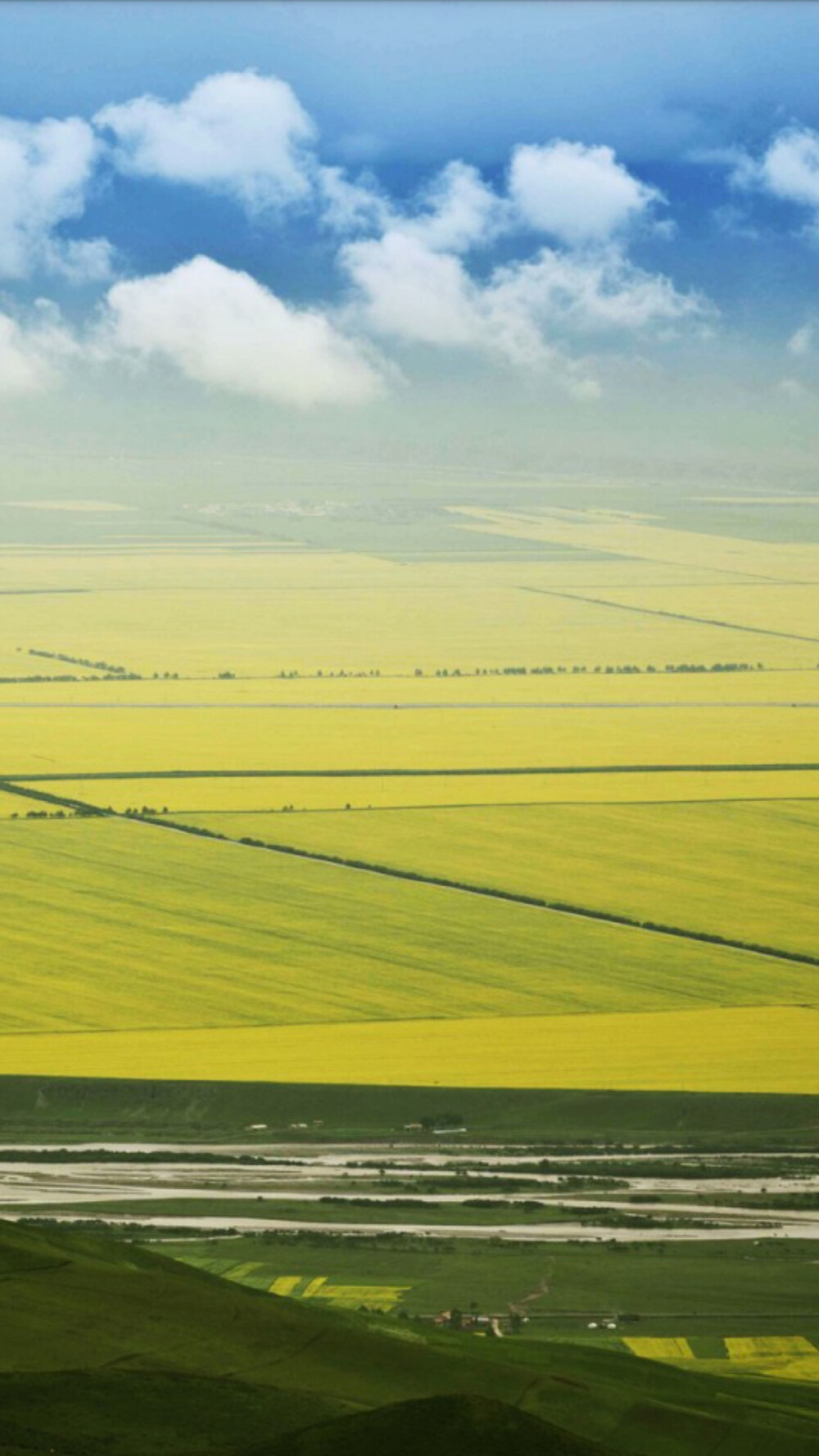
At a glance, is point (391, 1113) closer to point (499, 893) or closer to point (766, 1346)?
point (766, 1346)

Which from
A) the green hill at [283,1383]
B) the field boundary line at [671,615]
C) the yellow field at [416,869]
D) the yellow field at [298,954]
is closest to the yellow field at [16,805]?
the yellow field at [416,869]

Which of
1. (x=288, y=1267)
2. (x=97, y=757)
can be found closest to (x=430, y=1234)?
(x=288, y=1267)

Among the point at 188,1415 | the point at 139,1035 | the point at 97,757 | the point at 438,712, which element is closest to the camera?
the point at 188,1415

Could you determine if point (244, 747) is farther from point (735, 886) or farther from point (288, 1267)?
point (288, 1267)

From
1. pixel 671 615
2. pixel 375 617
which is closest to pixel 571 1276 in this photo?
pixel 375 617

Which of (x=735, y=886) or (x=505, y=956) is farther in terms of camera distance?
(x=735, y=886)

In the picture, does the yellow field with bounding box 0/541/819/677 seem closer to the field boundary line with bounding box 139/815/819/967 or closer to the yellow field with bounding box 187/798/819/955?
the yellow field with bounding box 187/798/819/955

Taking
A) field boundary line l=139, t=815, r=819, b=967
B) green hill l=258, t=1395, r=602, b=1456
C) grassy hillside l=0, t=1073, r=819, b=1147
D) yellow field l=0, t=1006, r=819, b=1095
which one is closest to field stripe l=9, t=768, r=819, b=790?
field boundary line l=139, t=815, r=819, b=967
